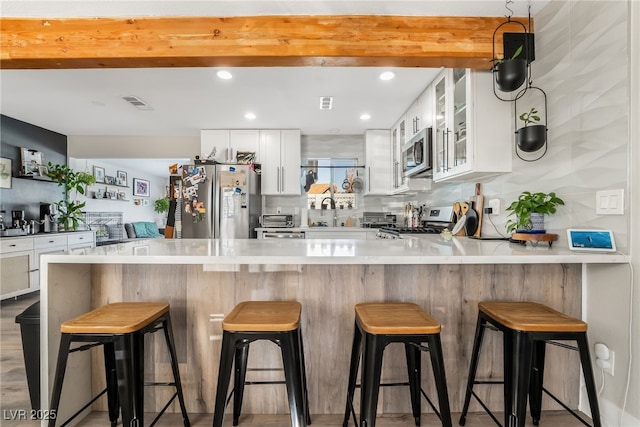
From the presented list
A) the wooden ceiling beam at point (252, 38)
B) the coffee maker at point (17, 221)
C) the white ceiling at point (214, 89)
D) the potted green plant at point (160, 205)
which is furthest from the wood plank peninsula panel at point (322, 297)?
the potted green plant at point (160, 205)

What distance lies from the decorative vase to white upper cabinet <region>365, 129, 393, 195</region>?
2.68 meters

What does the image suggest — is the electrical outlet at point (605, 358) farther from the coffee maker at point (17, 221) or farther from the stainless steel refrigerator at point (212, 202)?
the coffee maker at point (17, 221)

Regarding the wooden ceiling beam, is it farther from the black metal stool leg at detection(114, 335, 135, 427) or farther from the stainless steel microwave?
the black metal stool leg at detection(114, 335, 135, 427)

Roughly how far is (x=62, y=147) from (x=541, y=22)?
20.9 ft

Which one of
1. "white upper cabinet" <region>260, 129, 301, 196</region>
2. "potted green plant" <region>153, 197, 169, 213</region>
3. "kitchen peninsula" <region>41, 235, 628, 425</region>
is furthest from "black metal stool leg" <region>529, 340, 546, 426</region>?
"potted green plant" <region>153, 197, 169, 213</region>

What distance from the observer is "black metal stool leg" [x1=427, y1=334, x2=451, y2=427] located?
1.21 m

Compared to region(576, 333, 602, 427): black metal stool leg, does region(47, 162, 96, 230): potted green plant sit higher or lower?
higher

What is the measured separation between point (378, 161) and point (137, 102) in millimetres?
3144

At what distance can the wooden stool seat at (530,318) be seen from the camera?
1.28 metres

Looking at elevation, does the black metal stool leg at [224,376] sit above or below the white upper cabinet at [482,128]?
below

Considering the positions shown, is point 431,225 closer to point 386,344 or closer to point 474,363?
point 474,363

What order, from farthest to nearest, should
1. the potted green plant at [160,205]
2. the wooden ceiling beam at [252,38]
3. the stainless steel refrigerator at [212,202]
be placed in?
the potted green plant at [160,205] → the stainless steel refrigerator at [212,202] → the wooden ceiling beam at [252,38]

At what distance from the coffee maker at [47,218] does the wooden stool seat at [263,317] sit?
4.90 metres

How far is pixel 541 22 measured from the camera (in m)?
2.07
